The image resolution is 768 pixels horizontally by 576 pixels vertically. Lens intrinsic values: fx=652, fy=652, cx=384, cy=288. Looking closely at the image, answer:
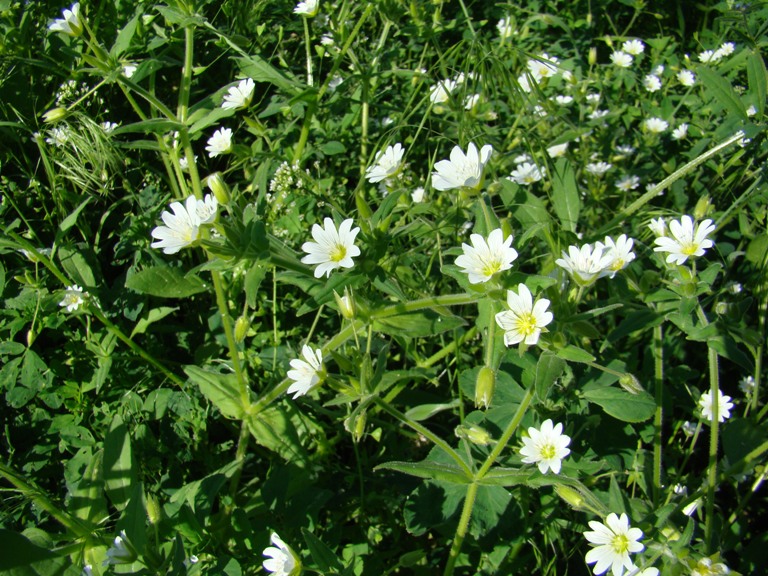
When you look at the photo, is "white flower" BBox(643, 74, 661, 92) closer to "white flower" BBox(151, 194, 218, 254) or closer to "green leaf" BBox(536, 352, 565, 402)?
"green leaf" BBox(536, 352, 565, 402)

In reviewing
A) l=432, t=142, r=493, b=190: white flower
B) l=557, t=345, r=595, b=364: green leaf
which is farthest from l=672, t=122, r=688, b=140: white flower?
l=557, t=345, r=595, b=364: green leaf

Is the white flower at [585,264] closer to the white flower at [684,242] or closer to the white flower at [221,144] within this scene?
the white flower at [684,242]

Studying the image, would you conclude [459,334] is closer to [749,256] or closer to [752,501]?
[749,256]

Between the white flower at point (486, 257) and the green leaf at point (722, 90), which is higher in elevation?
the green leaf at point (722, 90)

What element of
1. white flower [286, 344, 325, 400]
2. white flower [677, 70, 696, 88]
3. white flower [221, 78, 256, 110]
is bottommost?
white flower [677, 70, 696, 88]

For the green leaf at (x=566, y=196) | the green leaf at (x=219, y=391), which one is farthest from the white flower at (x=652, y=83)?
the green leaf at (x=219, y=391)
